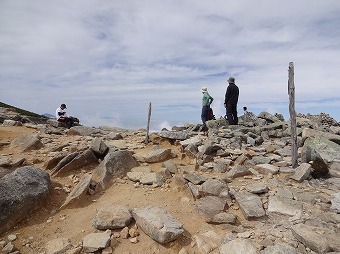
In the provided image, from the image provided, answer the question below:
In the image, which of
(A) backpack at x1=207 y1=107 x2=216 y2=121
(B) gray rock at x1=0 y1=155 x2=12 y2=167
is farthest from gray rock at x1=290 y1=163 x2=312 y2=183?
(B) gray rock at x1=0 y1=155 x2=12 y2=167

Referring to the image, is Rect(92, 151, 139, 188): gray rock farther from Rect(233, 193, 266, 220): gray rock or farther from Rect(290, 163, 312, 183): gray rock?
Rect(290, 163, 312, 183): gray rock

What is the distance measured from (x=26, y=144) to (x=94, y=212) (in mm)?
6763

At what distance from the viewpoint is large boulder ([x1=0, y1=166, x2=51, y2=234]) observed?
7254 millimetres

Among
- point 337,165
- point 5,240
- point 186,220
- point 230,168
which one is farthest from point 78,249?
point 337,165

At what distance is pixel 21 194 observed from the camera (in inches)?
305

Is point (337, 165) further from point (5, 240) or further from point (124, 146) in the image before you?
point (5, 240)

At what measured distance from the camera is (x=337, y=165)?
10.4 metres

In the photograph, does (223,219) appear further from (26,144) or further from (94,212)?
(26,144)

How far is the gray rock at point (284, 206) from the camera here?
24.0 ft

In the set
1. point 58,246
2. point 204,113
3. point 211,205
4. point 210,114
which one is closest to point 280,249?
point 211,205

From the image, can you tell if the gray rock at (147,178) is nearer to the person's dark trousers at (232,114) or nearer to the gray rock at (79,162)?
the gray rock at (79,162)

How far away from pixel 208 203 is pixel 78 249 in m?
3.59

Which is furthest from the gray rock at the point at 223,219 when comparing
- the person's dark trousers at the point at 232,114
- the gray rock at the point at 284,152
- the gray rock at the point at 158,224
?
the person's dark trousers at the point at 232,114

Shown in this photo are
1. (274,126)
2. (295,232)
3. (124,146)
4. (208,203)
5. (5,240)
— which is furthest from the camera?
(274,126)
